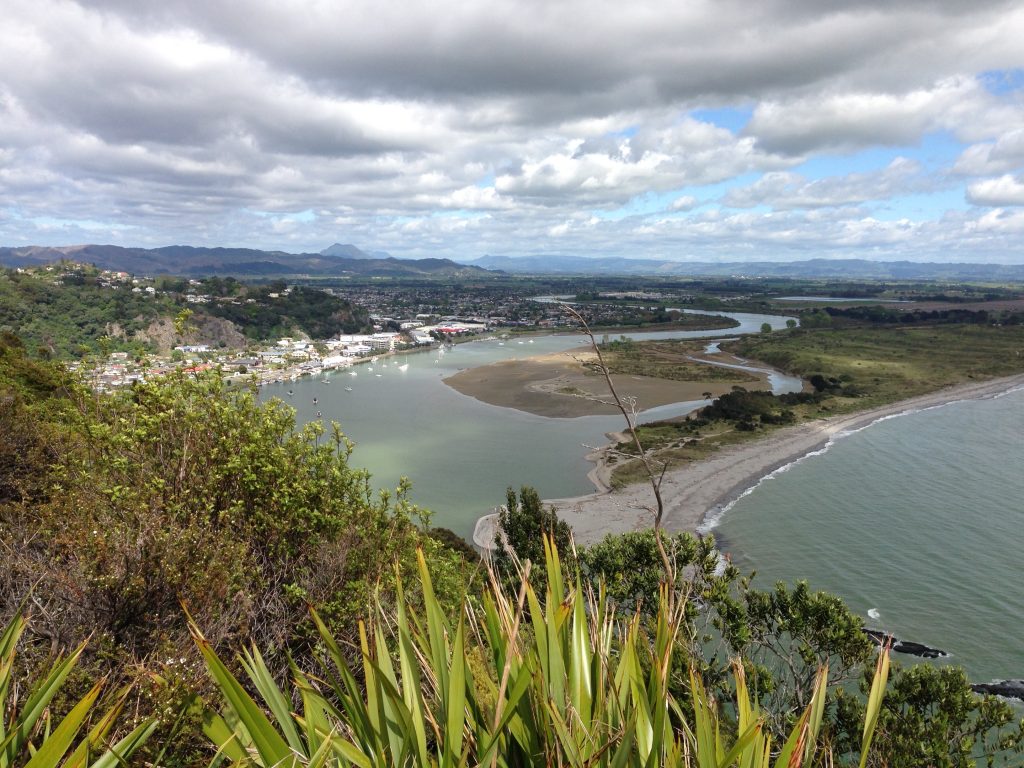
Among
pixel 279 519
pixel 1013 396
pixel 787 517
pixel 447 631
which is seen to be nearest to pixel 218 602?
pixel 279 519

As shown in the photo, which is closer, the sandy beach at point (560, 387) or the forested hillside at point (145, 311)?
the sandy beach at point (560, 387)

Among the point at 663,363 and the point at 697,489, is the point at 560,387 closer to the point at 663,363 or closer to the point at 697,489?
the point at 663,363

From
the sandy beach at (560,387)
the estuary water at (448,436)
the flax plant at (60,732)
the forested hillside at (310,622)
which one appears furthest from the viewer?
the sandy beach at (560,387)

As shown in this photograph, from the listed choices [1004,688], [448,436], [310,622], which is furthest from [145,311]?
[1004,688]

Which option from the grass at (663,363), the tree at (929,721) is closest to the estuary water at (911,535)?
the tree at (929,721)

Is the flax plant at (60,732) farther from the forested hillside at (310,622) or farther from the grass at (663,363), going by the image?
the grass at (663,363)

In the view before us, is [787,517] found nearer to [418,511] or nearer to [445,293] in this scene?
[418,511]
